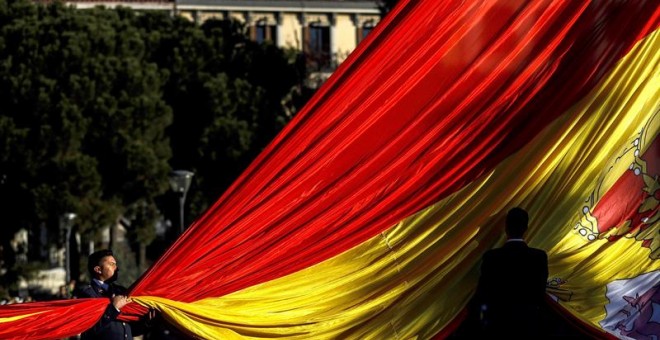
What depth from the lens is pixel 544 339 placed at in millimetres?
9781

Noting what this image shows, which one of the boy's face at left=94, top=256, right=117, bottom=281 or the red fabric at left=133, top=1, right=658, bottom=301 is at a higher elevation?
the red fabric at left=133, top=1, right=658, bottom=301

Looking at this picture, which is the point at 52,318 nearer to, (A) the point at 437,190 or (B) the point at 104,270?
(B) the point at 104,270

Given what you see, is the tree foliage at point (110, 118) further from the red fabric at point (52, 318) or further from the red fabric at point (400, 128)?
the red fabric at point (52, 318)

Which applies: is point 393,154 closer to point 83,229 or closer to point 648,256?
point 648,256

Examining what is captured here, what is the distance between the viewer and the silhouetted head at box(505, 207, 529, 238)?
10.0 m

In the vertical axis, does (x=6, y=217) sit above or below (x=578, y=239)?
above

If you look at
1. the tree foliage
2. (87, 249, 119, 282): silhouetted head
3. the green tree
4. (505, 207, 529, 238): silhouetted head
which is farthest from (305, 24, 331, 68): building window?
(505, 207, 529, 238): silhouetted head

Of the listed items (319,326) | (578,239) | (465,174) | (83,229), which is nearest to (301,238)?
(319,326)

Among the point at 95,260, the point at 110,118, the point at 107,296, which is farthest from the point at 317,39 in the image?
the point at 107,296

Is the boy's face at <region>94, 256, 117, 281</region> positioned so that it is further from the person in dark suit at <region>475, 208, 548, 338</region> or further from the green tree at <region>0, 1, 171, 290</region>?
the green tree at <region>0, 1, 171, 290</region>

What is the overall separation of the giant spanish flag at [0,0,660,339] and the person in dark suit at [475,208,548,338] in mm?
665

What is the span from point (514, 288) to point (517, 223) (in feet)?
1.69

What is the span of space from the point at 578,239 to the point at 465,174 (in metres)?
0.92

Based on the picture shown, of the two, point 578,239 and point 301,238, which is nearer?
point 301,238
